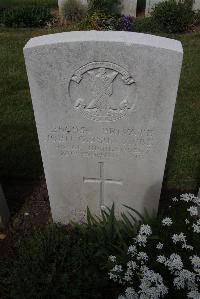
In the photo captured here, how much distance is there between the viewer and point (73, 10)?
952 cm

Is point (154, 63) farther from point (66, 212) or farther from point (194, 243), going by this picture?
point (66, 212)

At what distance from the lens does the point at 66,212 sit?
4016 mm

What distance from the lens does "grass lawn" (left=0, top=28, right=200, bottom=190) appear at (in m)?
4.78

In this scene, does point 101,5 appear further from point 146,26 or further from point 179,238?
point 179,238

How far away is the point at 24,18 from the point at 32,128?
4850 mm

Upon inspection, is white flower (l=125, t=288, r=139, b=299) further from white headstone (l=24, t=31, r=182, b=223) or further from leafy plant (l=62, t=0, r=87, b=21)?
leafy plant (l=62, t=0, r=87, b=21)

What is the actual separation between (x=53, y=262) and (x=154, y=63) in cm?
205

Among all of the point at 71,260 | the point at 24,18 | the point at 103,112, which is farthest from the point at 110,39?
the point at 24,18

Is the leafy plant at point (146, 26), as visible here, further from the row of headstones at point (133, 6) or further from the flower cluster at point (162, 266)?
the flower cluster at point (162, 266)

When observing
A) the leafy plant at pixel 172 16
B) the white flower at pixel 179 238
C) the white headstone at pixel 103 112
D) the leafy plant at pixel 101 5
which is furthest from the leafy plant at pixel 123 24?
the white flower at pixel 179 238

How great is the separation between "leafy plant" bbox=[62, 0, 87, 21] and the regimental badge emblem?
7244mm

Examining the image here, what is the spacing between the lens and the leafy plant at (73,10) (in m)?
9.45

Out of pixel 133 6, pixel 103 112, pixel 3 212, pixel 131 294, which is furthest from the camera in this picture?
pixel 133 6

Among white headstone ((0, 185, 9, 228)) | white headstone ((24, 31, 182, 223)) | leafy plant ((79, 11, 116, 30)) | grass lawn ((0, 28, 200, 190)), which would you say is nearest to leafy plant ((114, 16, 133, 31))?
leafy plant ((79, 11, 116, 30))
